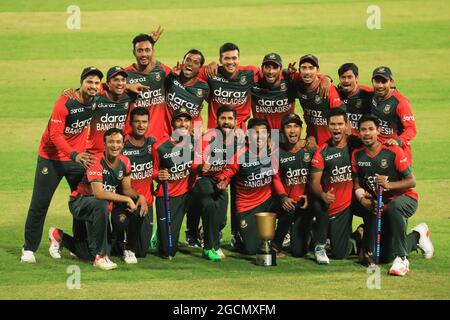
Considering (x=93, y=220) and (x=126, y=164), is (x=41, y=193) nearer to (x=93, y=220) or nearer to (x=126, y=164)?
(x=93, y=220)

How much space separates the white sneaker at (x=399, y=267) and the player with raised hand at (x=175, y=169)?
2316mm

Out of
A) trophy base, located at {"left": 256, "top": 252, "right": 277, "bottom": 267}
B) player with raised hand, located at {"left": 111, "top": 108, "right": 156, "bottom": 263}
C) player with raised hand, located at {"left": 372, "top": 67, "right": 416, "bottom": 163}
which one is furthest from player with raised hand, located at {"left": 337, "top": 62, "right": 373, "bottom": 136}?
player with raised hand, located at {"left": 111, "top": 108, "right": 156, "bottom": 263}

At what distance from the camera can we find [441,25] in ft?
68.9

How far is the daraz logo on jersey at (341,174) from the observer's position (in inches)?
473

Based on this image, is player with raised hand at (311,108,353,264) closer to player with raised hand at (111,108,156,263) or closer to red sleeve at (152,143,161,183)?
red sleeve at (152,143,161,183)

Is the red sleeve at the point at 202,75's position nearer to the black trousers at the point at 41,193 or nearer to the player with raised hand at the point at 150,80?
the player with raised hand at the point at 150,80

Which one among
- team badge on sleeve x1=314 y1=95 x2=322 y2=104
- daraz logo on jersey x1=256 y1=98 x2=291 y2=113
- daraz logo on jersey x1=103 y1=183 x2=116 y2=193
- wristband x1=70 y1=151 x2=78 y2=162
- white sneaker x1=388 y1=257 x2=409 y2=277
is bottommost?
white sneaker x1=388 y1=257 x2=409 y2=277

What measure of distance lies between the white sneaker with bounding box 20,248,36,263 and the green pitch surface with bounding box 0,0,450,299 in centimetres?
10

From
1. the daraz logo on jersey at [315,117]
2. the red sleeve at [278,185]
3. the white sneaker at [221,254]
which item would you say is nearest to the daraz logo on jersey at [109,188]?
the white sneaker at [221,254]

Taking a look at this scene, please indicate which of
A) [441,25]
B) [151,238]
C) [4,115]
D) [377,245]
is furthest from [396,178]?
[441,25]

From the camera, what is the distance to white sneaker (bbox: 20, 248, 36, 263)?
11859 millimetres

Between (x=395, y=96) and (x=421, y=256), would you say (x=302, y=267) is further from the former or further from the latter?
(x=395, y=96)

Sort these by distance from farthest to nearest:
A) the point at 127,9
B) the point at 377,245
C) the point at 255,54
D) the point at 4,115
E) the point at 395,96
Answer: the point at 127,9, the point at 255,54, the point at 4,115, the point at 395,96, the point at 377,245

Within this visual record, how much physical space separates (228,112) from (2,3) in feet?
36.6
